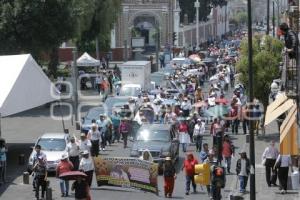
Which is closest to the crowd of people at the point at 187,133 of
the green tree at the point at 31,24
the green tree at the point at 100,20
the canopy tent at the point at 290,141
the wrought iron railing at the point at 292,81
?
the canopy tent at the point at 290,141

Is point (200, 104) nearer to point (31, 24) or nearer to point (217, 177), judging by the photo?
point (31, 24)

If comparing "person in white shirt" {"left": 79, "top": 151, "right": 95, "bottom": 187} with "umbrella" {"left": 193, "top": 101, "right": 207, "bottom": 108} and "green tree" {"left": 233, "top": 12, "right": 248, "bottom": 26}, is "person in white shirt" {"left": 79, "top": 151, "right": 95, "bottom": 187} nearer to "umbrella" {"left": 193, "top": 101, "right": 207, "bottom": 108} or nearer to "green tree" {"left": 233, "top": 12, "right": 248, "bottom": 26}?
"umbrella" {"left": 193, "top": 101, "right": 207, "bottom": 108}

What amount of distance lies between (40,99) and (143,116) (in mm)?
6361

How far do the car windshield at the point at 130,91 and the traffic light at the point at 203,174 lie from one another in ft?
69.0

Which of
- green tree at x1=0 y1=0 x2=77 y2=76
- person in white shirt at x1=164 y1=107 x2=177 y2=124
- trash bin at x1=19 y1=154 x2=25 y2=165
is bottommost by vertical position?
trash bin at x1=19 y1=154 x2=25 y2=165

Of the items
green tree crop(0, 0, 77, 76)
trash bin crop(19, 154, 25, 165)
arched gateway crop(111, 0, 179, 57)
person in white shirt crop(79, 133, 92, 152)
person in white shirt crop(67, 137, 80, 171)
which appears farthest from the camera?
arched gateway crop(111, 0, 179, 57)

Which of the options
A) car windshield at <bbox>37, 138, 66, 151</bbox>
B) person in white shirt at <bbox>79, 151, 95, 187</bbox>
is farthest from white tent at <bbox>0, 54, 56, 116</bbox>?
person in white shirt at <bbox>79, 151, 95, 187</bbox>

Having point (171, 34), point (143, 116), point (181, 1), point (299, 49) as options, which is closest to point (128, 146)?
point (143, 116)

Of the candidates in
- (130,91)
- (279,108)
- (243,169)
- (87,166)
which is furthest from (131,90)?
(243,169)

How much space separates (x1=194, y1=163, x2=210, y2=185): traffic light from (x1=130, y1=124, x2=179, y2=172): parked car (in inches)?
136

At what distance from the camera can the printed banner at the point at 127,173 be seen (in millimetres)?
23094

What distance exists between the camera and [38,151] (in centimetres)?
2311

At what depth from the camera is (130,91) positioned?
44.0 meters

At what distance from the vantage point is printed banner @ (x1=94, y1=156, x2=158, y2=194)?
2309 cm
